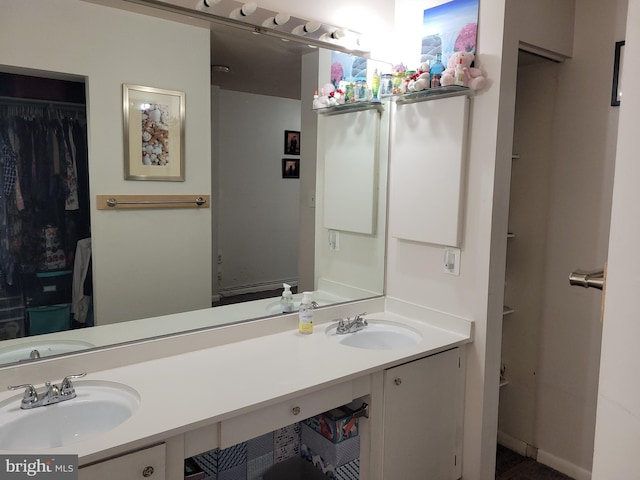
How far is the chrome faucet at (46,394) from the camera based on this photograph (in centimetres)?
141

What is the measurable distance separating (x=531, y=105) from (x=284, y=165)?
4.42ft

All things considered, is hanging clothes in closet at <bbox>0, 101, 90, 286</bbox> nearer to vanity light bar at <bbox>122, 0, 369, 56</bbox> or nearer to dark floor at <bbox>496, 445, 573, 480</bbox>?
vanity light bar at <bbox>122, 0, 369, 56</bbox>

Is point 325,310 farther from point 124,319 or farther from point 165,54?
point 165,54

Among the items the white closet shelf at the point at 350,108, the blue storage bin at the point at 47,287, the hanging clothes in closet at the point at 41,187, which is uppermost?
the white closet shelf at the point at 350,108

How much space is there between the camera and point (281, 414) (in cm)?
156

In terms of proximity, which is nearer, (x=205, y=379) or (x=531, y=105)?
(x=205, y=379)

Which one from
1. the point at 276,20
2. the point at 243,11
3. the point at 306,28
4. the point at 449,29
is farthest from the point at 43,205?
the point at 449,29

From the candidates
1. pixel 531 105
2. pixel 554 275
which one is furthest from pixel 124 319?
pixel 531 105

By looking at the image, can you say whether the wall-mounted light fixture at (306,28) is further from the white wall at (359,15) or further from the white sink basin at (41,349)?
the white sink basin at (41,349)

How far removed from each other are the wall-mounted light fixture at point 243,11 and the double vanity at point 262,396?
1246 millimetres

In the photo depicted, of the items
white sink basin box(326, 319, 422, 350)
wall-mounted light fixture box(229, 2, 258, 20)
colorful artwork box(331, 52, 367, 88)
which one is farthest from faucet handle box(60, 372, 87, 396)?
colorful artwork box(331, 52, 367, 88)

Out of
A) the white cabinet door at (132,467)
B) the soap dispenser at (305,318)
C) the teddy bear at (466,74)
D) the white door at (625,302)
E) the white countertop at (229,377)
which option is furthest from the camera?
the soap dispenser at (305,318)

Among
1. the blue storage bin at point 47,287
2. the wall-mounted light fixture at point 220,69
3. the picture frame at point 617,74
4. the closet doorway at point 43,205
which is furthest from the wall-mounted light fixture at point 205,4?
the picture frame at point 617,74

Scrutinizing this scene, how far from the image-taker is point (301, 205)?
235cm
